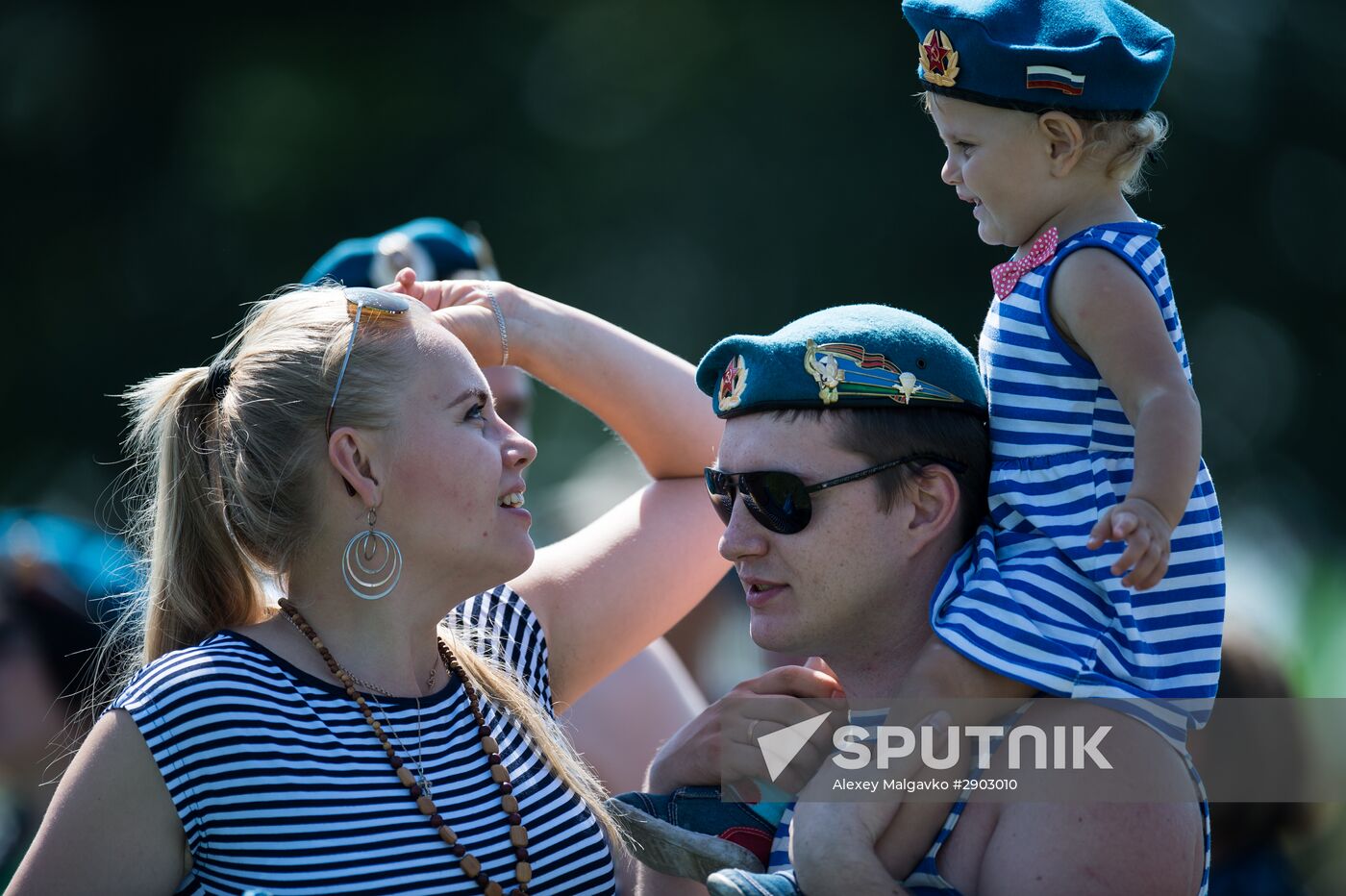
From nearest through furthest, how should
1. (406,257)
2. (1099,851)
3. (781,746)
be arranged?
(1099,851) < (781,746) < (406,257)

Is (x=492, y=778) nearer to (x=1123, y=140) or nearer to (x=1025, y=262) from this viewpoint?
(x=1025, y=262)

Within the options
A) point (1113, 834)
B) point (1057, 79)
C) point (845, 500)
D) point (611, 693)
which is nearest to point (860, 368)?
point (845, 500)

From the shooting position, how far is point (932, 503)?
2443 millimetres

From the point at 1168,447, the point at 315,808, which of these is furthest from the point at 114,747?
the point at 1168,447

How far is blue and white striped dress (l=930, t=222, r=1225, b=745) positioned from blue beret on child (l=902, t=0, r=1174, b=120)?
0.22 meters

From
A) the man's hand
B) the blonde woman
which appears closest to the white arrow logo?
the man's hand

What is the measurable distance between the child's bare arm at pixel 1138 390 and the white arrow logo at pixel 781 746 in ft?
2.33

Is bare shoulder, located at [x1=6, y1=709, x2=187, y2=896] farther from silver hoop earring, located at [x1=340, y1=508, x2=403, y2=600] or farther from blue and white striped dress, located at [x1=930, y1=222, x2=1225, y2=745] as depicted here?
blue and white striped dress, located at [x1=930, y1=222, x2=1225, y2=745]

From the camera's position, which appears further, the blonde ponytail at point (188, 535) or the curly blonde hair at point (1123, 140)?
the blonde ponytail at point (188, 535)

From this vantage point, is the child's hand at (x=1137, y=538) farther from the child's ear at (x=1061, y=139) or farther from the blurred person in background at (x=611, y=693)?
the blurred person in background at (x=611, y=693)

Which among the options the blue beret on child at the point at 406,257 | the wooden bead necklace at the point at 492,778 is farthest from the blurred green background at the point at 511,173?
the wooden bead necklace at the point at 492,778

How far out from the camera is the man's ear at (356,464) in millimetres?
2527

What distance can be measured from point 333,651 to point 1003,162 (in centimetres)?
139

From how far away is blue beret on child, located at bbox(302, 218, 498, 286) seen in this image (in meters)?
4.27
